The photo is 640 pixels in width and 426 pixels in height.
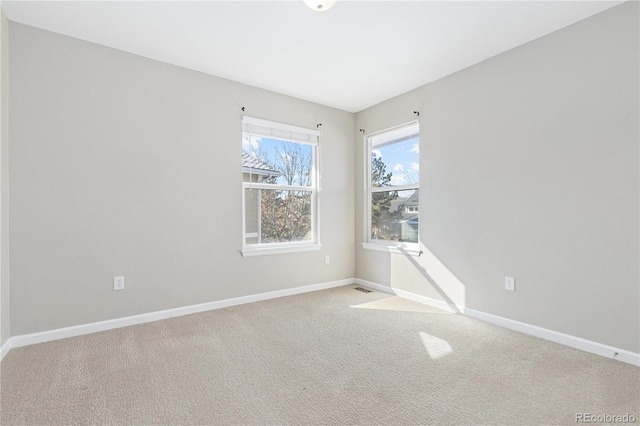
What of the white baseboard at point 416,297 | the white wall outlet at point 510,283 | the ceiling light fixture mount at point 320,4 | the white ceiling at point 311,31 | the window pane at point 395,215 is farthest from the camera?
the window pane at point 395,215

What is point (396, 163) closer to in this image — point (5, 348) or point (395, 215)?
point (395, 215)

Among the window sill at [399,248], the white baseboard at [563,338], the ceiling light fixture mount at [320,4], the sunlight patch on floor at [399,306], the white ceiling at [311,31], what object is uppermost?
the white ceiling at [311,31]

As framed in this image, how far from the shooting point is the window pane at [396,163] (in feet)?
12.6

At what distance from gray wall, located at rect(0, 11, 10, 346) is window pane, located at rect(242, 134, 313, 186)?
6.40ft

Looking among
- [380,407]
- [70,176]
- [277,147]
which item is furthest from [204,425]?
[277,147]

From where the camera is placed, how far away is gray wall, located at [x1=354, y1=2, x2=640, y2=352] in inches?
88.4

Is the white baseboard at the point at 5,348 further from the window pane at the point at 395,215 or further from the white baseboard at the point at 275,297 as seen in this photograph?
the window pane at the point at 395,215

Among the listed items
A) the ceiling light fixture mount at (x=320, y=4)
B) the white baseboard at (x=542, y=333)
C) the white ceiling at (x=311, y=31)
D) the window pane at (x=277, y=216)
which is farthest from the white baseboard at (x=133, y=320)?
the ceiling light fixture mount at (x=320, y=4)

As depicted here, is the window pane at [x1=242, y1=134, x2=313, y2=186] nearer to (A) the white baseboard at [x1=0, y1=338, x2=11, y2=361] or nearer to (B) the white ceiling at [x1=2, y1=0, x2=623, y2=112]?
(B) the white ceiling at [x1=2, y1=0, x2=623, y2=112]

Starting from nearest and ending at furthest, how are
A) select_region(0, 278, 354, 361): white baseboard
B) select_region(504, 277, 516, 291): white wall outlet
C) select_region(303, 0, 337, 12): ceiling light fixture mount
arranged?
select_region(303, 0, 337, 12): ceiling light fixture mount, select_region(0, 278, 354, 361): white baseboard, select_region(504, 277, 516, 291): white wall outlet

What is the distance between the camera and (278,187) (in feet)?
13.0

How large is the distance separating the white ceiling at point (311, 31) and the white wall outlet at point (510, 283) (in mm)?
2057

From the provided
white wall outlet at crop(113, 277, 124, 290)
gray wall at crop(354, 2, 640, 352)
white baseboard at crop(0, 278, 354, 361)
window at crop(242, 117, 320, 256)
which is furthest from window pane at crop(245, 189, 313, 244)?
gray wall at crop(354, 2, 640, 352)

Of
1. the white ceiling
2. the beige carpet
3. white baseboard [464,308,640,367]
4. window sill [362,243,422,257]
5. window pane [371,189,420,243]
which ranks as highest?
the white ceiling
